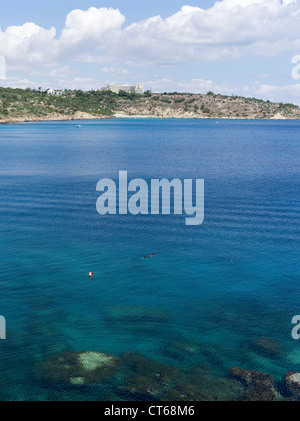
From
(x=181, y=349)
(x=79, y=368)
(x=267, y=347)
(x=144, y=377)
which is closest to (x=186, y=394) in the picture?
(x=144, y=377)

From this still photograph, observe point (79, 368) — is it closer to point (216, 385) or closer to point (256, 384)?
point (216, 385)

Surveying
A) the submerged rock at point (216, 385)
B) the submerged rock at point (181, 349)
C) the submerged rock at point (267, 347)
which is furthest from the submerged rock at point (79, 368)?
the submerged rock at point (267, 347)

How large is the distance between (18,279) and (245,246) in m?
29.1

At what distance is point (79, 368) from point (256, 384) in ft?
44.0

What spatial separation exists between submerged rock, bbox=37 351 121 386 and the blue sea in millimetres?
439

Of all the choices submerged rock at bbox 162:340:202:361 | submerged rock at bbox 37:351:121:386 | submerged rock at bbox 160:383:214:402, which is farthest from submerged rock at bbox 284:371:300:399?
submerged rock at bbox 37:351:121:386

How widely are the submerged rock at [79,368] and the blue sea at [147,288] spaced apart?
44 centimetres

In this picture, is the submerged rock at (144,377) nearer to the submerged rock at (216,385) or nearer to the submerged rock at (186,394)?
the submerged rock at (186,394)

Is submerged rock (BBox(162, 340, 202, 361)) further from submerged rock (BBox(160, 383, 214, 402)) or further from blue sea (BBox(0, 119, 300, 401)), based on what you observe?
submerged rock (BBox(160, 383, 214, 402))

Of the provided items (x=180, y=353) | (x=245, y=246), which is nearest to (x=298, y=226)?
(x=245, y=246)

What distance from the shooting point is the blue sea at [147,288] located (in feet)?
106

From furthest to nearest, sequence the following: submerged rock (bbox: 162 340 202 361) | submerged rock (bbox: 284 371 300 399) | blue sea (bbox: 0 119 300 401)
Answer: submerged rock (bbox: 162 340 202 361) → blue sea (bbox: 0 119 300 401) → submerged rock (bbox: 284 371 300 399)

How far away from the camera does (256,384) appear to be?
2986 cm

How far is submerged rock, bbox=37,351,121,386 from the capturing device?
99.6 feet
